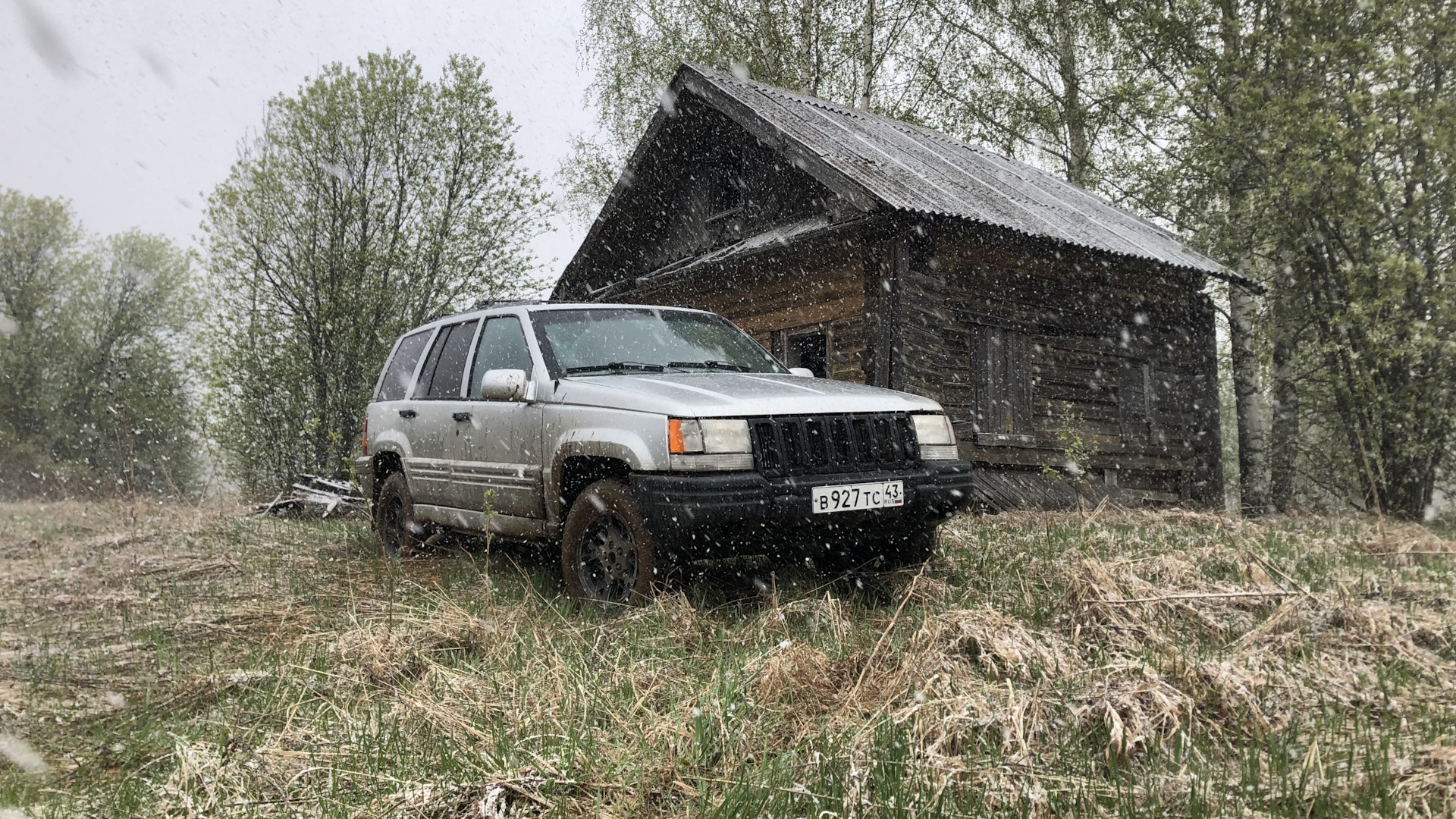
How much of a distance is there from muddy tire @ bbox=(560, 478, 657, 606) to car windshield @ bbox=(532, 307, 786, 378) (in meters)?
0.85

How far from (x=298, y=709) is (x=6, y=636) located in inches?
102

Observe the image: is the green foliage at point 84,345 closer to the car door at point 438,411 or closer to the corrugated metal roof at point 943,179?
the corrugated metal roof at point 943,179

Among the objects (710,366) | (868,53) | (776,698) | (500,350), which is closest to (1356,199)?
(710,366)

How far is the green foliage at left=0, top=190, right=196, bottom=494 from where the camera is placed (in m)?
31.3

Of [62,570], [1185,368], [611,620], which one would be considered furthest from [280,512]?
[1185,368]

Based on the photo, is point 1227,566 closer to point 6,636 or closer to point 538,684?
point 538,684

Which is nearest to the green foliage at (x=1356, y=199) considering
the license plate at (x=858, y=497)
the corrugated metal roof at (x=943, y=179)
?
the corrugated metal roof at (x=943, y=179)

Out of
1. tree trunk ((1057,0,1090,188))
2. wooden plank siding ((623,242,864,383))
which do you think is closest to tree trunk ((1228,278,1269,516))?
tree trunk ((1057,0,1090,188))

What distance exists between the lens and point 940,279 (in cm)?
1079

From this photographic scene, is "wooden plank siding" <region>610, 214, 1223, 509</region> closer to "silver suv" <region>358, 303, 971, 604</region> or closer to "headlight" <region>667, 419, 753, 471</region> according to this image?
"silver suv" <region>358, 303, 971, 604</region>

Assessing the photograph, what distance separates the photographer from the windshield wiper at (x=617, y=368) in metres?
5.27

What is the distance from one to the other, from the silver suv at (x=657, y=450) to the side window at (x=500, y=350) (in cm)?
1

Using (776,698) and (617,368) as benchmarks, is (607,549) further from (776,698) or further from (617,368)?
(776,698)

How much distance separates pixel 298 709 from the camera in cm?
310
